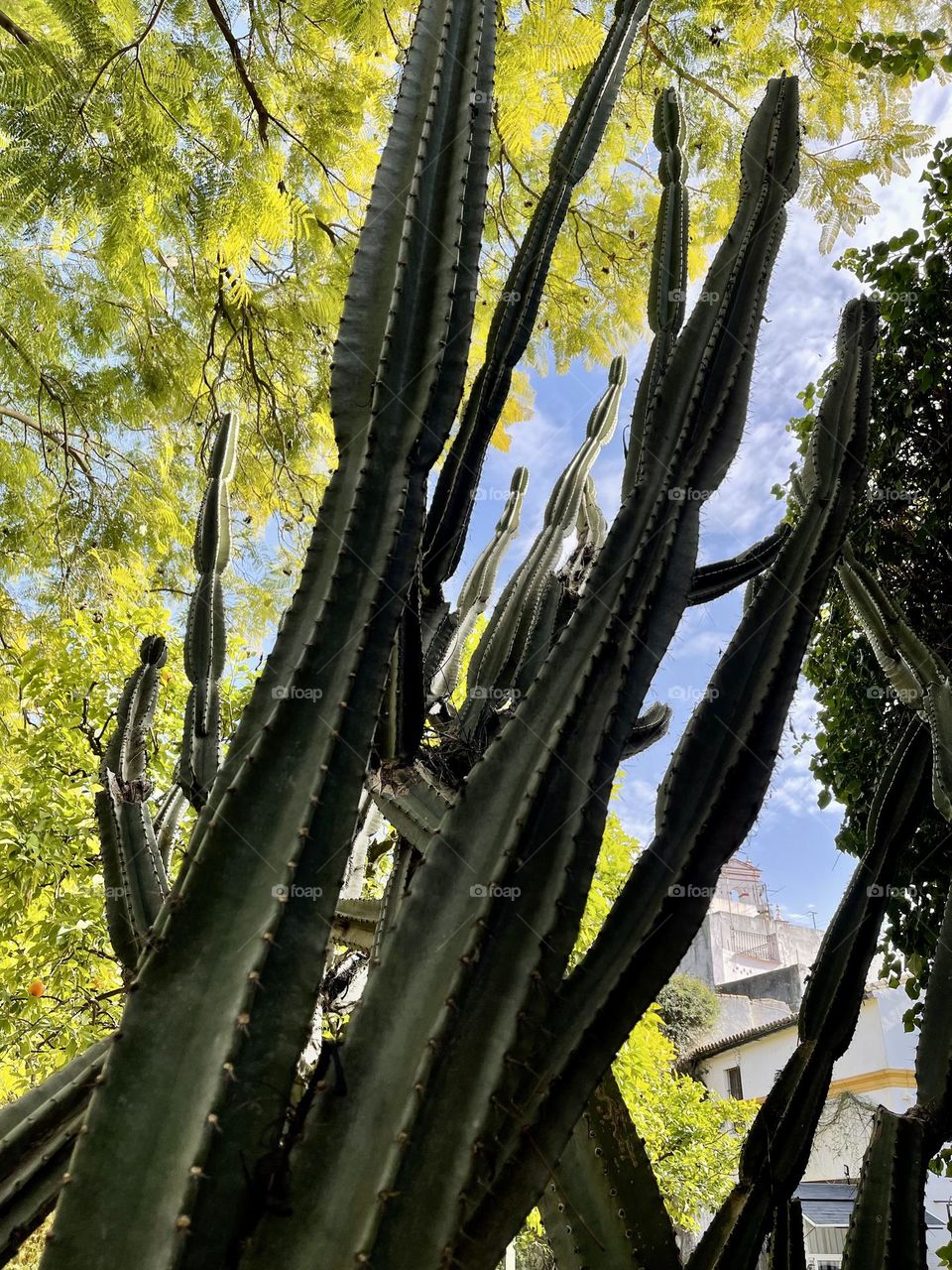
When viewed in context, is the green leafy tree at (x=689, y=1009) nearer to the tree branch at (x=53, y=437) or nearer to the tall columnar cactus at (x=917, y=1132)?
the tree branch at (x=53, y=437)

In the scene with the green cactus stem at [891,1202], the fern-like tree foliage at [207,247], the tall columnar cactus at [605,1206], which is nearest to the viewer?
the tall columnar cactus at [605,1206]

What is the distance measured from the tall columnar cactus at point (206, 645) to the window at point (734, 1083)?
1968 cm

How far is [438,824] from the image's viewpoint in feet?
5.76

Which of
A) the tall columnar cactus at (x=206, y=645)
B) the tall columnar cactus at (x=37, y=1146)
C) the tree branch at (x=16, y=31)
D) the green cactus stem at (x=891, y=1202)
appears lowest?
the tall columnar cactus at (x=37, y=1146)

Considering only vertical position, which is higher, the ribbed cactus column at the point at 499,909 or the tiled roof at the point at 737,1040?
the tiled roof at the point at 737,1040

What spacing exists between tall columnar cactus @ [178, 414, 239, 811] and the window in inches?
775

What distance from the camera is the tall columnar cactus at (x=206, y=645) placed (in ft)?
6.94

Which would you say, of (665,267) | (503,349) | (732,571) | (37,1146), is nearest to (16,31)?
(503,349)

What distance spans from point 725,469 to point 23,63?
2.96 meters

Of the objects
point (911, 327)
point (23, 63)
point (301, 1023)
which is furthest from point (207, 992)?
point (911, 327)

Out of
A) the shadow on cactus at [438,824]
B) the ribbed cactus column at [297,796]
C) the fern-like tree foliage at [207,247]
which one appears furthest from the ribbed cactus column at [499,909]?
the fern-like tree foliage at [207,247]

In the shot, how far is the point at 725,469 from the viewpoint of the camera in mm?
1854

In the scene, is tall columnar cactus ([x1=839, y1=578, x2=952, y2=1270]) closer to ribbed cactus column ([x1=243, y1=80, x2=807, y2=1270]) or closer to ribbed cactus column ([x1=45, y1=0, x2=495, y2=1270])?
ribbed cactus column ([x1=243, y1=80, x2=807, y2=1270])

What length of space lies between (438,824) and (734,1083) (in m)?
20.4
